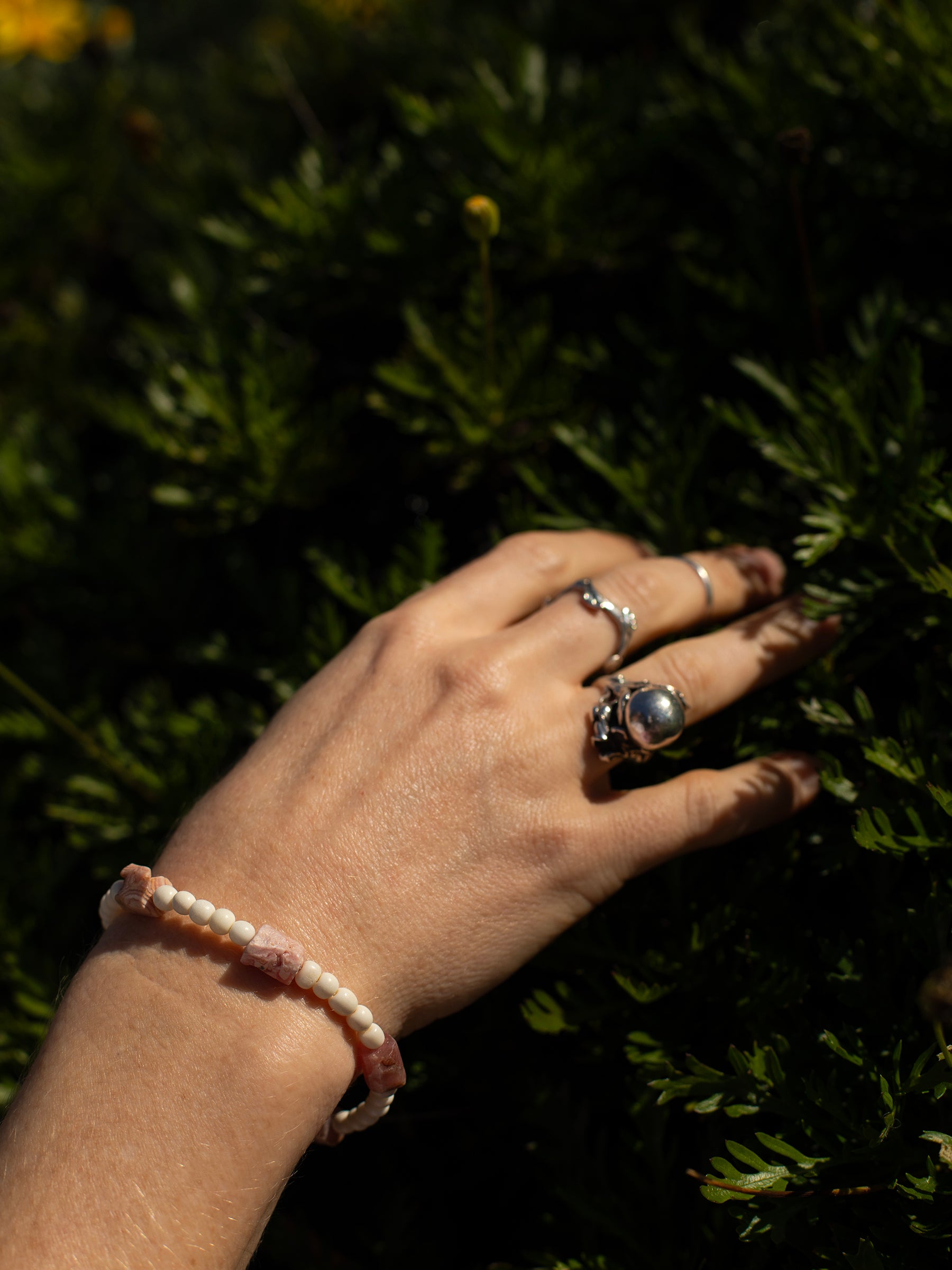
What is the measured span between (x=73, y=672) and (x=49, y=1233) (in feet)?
4.53

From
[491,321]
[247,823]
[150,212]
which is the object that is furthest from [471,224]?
[150,212]

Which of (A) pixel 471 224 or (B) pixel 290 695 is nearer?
(A) pixel 471 224

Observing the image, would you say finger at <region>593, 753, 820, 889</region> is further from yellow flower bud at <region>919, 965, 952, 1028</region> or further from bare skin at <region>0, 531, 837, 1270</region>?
yellow flower bud at <region>919, 965, 952, 1028</region>

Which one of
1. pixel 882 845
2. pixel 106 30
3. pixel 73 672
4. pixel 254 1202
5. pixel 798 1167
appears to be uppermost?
pixel 106 30

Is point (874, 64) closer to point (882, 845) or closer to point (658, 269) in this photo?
point (658, 269)

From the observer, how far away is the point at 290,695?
67.6 inches

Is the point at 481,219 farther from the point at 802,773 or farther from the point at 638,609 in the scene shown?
the point at 802,773

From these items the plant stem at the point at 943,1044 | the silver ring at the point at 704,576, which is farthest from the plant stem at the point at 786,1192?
the silver ring at the point at 704,576

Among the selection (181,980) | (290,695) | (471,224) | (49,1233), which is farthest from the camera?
(290,695)

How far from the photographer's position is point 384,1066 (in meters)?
1.23

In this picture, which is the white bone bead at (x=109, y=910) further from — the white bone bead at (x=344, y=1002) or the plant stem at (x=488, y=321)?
the plant stem at (x=488, y=321)

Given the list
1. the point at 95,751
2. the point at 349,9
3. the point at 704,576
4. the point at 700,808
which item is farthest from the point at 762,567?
the point at 349,9

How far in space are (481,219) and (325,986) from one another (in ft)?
4.14

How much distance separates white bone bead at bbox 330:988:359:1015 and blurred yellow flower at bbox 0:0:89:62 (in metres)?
3.51
